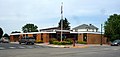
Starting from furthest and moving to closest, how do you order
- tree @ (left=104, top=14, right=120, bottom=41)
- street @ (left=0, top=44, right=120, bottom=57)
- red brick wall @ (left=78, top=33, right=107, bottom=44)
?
tree @ (left=104, top=14, right=120, bottom=41)
red brick wall @ (left=78, top=33, right=107, bottom=44)
street @ (left=0, top=44, right=120, bottom=57)

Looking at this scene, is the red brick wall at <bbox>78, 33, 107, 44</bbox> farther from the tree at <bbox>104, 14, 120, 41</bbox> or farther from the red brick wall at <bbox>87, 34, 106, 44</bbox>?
the tree at <bbox>104, 14, 120, 41</bbox>

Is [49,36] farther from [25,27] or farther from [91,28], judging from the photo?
[25,27]

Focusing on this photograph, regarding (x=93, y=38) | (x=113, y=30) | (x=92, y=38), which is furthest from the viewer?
(x=113, y=30)

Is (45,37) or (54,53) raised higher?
(45,37)

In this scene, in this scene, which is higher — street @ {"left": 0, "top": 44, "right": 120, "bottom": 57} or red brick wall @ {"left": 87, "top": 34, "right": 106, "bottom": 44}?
red brick wall @ {"left": 87, "top": 34, "right": 106, "bottom": 44}

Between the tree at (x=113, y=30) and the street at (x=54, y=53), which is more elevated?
the tree at (x=113, y=30)

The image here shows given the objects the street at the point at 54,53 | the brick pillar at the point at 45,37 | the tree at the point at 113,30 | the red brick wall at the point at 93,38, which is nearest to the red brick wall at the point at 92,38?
the red brick wall at the point at 93,38

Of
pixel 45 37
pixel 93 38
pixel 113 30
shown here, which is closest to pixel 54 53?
pixel 45 37

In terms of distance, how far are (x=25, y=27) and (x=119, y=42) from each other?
103272 mm

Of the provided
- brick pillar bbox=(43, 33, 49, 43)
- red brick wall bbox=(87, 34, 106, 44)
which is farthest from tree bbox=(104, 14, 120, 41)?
brick pillar bbox=(43, 33, 49, 43)

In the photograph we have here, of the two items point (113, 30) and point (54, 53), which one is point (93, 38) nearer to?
point (113, 30)

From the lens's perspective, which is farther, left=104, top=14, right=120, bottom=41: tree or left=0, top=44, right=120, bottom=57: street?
left=104, top=14, right=120, bottom=41: tree

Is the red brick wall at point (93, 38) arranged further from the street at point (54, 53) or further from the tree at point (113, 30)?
the street at point (54, 53)

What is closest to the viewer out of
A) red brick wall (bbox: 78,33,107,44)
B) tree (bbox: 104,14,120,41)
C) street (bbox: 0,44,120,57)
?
street (bbox: 0,44,120,57)
